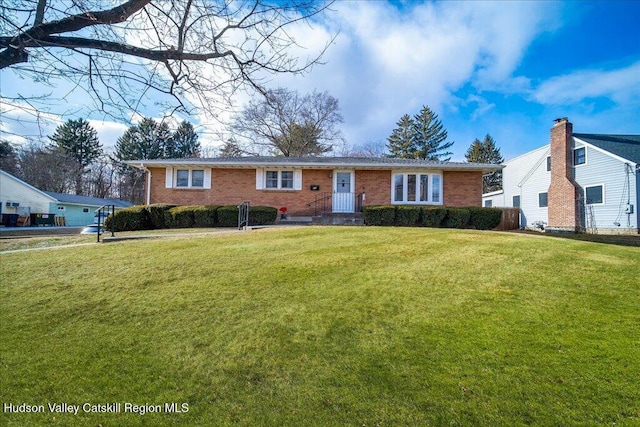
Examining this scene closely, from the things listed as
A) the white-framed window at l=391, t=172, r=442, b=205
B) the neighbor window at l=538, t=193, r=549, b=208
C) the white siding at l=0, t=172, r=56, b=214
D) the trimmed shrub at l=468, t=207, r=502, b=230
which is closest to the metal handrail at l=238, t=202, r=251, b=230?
the white-framed window at l=391, t=172, r=442, b=205

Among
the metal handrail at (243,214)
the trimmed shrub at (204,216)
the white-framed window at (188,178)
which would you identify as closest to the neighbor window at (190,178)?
the white-framed window at (188,178)

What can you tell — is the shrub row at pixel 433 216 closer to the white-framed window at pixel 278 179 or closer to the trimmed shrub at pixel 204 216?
the white-framed window at pixel 278 179

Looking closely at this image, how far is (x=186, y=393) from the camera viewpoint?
2.50 m

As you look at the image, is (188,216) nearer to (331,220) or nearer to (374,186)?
(331,220)

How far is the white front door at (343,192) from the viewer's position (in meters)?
15.7

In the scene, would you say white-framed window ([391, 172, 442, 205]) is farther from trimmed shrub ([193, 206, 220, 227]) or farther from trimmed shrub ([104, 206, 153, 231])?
trimmed shrub ([104, 206, 153, 231])

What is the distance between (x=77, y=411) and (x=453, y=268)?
5307mm

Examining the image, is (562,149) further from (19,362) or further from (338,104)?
(19,362)

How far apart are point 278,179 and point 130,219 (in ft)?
23.2

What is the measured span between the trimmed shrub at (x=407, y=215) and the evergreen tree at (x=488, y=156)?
36292mm

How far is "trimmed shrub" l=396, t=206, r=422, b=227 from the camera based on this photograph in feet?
44.0

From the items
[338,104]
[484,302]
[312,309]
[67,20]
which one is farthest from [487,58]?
[338,104]

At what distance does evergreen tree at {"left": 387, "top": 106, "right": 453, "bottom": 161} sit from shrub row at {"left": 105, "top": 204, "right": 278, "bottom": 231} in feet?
116

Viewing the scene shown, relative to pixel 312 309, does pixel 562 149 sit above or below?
above
